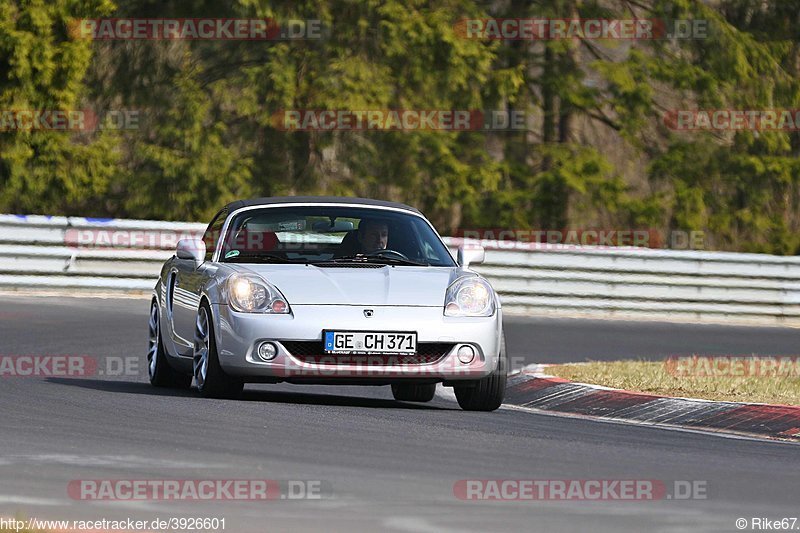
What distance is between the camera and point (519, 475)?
7863mm

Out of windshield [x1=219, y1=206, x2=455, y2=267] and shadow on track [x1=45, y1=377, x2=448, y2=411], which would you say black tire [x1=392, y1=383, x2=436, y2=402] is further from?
windshield [x1=219, y1=206, x2=455, y2=267]

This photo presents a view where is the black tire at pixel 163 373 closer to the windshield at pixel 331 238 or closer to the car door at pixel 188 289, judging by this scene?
the car door at pixel 188 289

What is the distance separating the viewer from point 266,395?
11695 mm

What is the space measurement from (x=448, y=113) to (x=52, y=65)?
7803 mm

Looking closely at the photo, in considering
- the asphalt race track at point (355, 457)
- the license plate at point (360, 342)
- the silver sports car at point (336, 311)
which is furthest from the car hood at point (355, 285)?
the asphalt race track at point (355, 457)

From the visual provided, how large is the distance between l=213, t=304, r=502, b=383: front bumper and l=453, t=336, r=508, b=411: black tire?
1.29 ft

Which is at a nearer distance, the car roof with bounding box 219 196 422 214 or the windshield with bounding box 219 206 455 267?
the windshield with bounding box 219 206 455 267

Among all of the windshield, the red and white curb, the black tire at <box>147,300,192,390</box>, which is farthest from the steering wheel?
the black tire at <box>147,300,192,390</box>

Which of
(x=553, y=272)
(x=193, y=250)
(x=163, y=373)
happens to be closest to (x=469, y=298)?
(x=193, y=250)

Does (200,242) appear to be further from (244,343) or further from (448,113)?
(448,113)

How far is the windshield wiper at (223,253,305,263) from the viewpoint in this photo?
441 inches

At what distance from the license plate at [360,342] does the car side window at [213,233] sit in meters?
1.70

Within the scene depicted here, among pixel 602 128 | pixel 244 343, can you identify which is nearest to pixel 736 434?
pixel 244 343

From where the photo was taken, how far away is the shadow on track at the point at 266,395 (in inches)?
442
